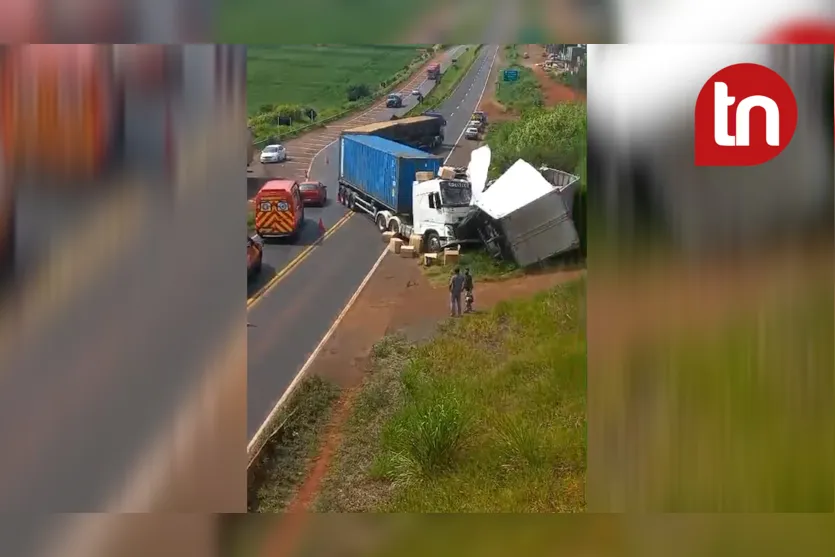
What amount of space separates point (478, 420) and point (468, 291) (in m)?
0.80

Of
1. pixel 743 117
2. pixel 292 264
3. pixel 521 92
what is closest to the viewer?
pixel 743 117

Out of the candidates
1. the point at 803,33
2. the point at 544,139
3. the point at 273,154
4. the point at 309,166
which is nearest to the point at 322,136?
the point at 309,166

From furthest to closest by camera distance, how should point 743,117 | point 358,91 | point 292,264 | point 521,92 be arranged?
1. point 292,264
2. point 358,91
3. point 521,92
4. point 743,117

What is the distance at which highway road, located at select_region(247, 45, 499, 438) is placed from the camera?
4.33 metres

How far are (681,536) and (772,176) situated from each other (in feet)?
7.38

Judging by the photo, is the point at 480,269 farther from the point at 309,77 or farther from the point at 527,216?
the point at 309,77

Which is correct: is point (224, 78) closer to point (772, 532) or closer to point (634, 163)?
point (634, 163)

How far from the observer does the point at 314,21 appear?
14.0 feet

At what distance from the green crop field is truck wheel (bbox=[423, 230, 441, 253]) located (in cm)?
96

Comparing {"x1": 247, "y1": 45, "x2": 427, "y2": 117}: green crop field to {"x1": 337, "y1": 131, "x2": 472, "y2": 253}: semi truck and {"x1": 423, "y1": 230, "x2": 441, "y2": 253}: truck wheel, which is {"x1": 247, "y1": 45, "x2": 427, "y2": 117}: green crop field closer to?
{"x1": 337, "y1": 131, "x2": 472, "y2": 253}: semi truck

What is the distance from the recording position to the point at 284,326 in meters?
4.36

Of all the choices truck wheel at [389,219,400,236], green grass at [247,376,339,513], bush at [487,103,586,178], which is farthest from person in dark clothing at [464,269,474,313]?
green grass at [247,376,339,513]

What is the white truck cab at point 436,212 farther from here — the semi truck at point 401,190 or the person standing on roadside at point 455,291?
the person standing on roadside at point 455,291

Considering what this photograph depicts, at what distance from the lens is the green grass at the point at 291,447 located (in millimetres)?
4359
